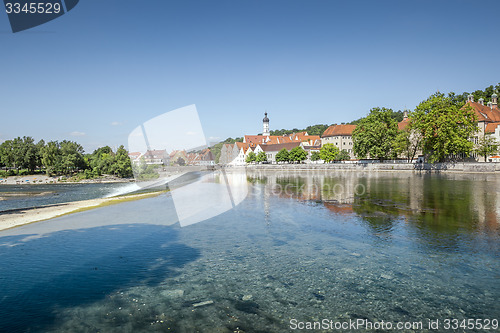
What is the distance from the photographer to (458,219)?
18.7m

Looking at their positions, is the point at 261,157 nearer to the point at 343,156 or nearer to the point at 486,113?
the point at 343,156

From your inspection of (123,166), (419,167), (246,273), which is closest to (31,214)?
(246,273)

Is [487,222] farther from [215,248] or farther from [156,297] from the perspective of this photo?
[156,297]

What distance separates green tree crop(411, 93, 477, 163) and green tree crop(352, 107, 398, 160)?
9.31 meters

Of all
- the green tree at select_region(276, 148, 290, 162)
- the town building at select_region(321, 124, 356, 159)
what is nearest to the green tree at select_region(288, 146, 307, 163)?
the green tree at select_region(276, 148, 290, 162)

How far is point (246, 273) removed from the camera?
36.0ft

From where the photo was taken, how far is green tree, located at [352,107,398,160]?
243 feet

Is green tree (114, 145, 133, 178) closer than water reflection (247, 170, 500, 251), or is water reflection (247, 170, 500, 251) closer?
water reflection (247, 170, 500, 251)

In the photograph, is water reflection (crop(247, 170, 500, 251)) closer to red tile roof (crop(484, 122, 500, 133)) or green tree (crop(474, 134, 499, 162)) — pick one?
green tree (crop(474, 134, 499, 162))

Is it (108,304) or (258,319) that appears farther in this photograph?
(108,304)

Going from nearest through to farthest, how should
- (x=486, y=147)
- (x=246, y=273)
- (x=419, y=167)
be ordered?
1. (x=246, y=273)
2. (x=486, y=147)
3. (x=419, y=167)

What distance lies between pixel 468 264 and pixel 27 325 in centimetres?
1465

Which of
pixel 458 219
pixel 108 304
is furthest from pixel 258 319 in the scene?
pixel 458 219

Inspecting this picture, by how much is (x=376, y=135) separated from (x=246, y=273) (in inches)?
2824
